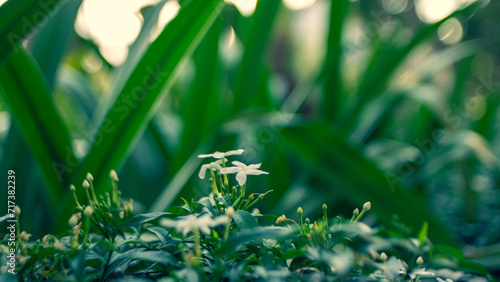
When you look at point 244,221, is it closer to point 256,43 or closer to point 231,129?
point 231,129

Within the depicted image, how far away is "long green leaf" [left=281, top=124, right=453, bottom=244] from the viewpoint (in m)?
0.75

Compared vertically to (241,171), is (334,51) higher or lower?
higher

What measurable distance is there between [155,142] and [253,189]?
0.30 metres

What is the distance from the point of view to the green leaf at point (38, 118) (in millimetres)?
637

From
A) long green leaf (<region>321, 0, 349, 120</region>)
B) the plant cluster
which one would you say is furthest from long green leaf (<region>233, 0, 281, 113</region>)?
the plant cluster

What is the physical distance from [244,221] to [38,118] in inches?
20.5

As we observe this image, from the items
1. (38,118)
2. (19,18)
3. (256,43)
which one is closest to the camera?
(19,18)

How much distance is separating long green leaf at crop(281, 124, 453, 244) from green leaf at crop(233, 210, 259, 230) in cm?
42

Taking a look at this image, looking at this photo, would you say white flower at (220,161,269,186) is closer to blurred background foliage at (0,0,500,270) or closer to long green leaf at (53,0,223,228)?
blurred background foliage at (0,0,500,270)

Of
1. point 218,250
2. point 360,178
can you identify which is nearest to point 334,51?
point 360,178

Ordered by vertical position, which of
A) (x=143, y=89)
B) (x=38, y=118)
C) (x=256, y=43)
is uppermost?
(x=256, y=43)

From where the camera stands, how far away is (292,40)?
2.54 metres

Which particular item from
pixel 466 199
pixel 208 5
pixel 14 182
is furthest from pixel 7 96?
pixel 466 199

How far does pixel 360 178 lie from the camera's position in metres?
0.77
